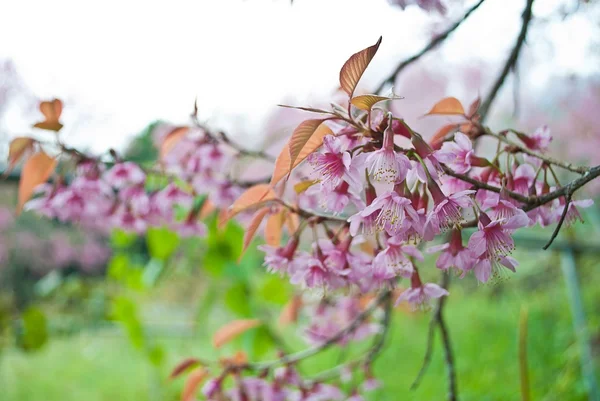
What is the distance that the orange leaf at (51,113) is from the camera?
0.41 m

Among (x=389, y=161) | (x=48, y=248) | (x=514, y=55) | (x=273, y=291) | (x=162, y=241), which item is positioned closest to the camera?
(x=389, y=161)

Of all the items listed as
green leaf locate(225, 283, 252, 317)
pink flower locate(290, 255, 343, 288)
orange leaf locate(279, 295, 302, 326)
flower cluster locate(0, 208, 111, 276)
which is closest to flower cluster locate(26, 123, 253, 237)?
pink flower locate(290, 255, 343, 288)

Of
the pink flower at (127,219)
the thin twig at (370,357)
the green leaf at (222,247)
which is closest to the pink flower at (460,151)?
the thin twig at (370,357)

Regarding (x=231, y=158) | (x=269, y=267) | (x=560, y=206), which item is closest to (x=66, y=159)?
(x=231, y=158)

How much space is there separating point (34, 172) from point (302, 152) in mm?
292

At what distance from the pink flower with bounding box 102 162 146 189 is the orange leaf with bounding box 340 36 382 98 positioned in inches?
13.1

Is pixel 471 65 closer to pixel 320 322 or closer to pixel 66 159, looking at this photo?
pixel 320 322

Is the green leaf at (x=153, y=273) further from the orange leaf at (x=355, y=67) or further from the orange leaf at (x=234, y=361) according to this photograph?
the orange leaf at (x=355, y=67)

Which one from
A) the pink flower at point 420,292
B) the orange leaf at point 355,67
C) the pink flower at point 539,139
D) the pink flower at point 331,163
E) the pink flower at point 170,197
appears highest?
the orange leaf at point 355,67

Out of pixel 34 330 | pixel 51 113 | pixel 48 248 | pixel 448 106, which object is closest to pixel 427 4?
pixel 448 106

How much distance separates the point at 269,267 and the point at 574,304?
0.96 m

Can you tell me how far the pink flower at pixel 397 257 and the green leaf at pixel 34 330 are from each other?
73 centimetres

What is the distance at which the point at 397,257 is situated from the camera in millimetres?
293

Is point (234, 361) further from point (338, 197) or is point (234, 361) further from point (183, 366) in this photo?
point (338, 197)
